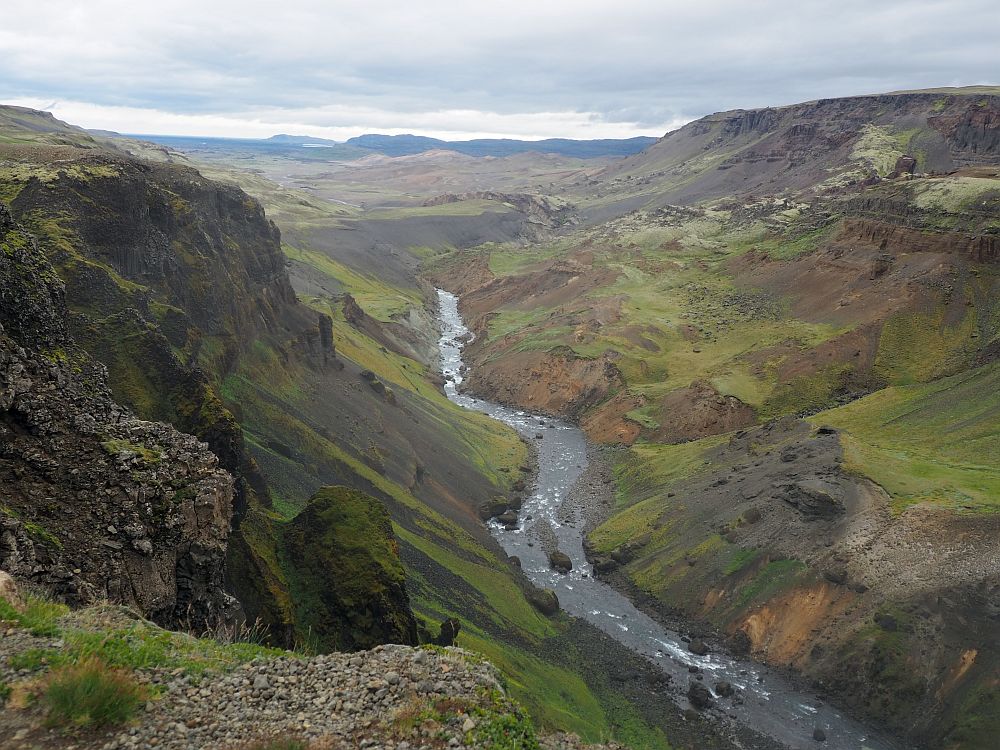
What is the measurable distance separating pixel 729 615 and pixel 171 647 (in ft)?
105

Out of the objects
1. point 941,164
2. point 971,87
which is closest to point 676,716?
point 941,164

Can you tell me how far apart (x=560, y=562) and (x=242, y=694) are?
34662mm

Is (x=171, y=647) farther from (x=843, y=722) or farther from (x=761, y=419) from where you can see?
(x=761, y=419)

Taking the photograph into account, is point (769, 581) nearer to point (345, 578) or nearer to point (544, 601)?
point (544, 601)

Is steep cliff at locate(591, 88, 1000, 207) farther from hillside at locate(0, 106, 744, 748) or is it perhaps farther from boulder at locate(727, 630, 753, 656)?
boulder at locate(727, 630, 753, 656)

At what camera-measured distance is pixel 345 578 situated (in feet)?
75.3

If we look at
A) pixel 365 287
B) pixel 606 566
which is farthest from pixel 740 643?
pixel 365 287

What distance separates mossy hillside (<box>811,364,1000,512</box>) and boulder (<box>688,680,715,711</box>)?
46.9 feet

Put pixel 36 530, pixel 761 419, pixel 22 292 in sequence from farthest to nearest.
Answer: pixel 761 419 → pixel 22 292 → pixel 36 530

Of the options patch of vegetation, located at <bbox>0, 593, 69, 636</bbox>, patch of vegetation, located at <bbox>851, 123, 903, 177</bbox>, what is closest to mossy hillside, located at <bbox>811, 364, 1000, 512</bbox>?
patch of vegetation, located at <bbox>0, 593, 69, 636</bbox>

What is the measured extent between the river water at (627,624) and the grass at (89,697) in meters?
28.6

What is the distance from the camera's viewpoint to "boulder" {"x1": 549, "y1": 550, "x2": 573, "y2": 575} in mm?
42938

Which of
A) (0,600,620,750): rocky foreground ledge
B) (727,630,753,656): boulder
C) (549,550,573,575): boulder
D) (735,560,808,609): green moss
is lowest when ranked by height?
(549,550,573,575): boulder

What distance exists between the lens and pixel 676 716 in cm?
3038
